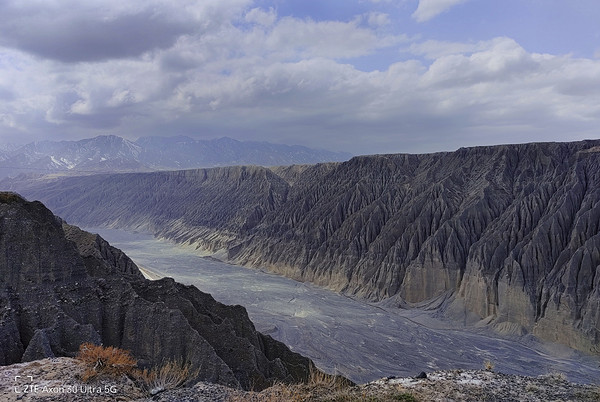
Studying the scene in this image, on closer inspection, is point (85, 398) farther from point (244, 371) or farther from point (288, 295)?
point (288, 295)

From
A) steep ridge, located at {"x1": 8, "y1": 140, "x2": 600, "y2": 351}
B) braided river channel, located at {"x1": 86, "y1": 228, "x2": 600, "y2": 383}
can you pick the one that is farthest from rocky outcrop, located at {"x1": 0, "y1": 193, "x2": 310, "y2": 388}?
steep ridge, located at {"x1": 8, "y1": 140, "x2": 600, "y2": 351}

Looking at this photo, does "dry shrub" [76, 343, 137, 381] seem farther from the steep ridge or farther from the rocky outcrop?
the steep ridge

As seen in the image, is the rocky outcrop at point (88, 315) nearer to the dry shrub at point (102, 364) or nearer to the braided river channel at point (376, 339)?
the dry shrub at point (102, 364)

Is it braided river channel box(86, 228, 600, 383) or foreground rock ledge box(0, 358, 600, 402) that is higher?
foreground rock ledge box(0, 358, 600, 402)

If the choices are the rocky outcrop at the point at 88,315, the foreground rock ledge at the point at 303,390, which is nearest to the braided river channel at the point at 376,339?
the rocky outcrop at the point at 88,315

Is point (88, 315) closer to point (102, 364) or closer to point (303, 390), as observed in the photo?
point (102, 364)
